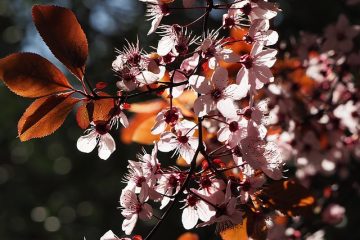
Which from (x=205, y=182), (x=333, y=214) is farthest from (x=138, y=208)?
(x=333, y=214)

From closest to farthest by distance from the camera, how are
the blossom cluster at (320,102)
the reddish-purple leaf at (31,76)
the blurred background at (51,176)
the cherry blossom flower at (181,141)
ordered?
the reddish-purple leaf at (31,76)
the cherry blossom flower at (181,141)
the blossom cluster at (320,102)
the blurred background at (51,176)

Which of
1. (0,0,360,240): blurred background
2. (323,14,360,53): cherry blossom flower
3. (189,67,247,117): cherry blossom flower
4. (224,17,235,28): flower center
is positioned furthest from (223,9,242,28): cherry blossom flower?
(0,0,360,240): blurred background

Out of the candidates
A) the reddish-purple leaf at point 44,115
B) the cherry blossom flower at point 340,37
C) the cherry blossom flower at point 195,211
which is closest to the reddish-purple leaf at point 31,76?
the reddish-purple leaf at point 44,115

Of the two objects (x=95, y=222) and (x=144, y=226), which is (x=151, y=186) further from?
(x=95, y=222)

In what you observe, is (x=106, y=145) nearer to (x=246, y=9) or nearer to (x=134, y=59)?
(x=134, y=59)

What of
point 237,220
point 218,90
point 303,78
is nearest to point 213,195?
point 237,220

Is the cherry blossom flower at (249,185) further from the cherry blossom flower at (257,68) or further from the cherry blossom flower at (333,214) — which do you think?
the cherry blossom flower at (333,214)

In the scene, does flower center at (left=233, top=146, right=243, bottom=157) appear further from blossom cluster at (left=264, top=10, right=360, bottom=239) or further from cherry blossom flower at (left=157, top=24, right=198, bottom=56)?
blossom cluster at (left=264, top=10, right=360, bottom=239)
